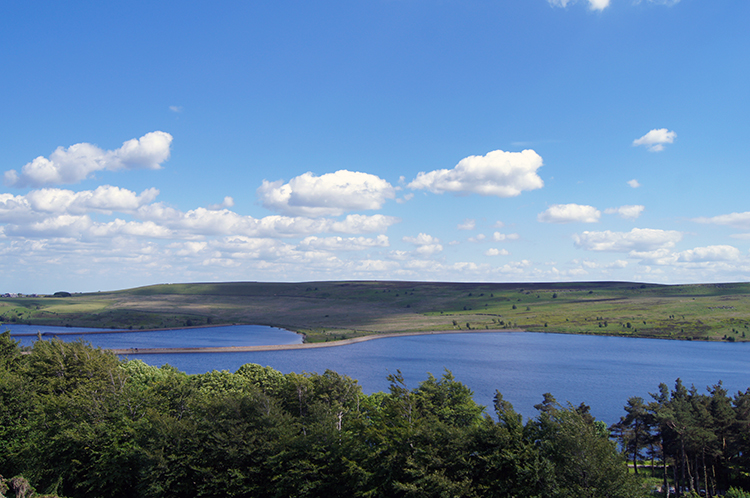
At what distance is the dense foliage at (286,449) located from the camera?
31.0 metres

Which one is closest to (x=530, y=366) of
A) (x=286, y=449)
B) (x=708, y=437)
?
(x=708, y=437)

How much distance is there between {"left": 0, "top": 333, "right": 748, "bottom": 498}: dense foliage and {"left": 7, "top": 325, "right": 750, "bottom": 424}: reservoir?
59950 millimetres

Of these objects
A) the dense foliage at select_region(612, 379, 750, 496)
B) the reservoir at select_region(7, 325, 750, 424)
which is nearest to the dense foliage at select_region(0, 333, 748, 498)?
the dense foliage at select_region(612, 379, 750, 496)

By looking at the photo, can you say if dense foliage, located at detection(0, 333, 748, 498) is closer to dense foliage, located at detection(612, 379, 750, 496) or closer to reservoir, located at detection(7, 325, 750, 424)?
dense foliage, located at detection(612, 379, 750, 496)

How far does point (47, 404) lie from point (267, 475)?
22.0 meters

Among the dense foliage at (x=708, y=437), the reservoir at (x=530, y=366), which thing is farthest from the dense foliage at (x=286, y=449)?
the reservoir at (x=530, y=366)

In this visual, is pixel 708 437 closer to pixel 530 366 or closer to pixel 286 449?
pixel 286 449

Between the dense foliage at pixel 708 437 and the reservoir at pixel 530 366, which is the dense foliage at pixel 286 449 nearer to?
the dense foliage at pixel 708 437

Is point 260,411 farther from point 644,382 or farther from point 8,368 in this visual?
point 644,382

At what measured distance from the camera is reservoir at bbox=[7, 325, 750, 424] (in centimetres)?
11412

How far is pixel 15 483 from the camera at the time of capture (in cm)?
3231

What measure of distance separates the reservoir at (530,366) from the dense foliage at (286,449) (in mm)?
59950

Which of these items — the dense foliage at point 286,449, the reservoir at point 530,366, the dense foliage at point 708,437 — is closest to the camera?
the dense foliage at point 286,449

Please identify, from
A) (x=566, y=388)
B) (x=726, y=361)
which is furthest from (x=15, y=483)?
(x=726, y=361)
